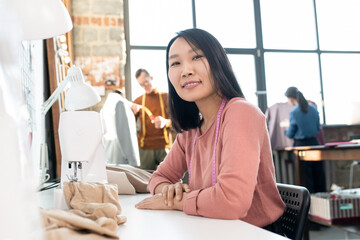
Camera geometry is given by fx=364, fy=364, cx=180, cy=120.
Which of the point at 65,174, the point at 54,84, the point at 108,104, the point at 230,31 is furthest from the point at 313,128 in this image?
the point at 65,174

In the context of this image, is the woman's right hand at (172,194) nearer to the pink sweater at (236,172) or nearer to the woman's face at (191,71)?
the pink sweater at (236,172)

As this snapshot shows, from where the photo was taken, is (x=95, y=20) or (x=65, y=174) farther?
(x=95, y=20)

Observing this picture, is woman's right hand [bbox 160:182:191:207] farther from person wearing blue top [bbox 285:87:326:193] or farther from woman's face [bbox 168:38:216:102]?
person wearing blue top [bbox 285:87:326:193]

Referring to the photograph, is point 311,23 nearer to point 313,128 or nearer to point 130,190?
point 313,128

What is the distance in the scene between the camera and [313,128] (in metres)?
4.32

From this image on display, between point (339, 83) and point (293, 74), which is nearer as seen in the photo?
point (293, 74)

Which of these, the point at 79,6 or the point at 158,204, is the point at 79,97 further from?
the point at 79,6

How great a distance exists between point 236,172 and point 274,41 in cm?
494

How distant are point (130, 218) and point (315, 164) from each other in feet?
13.0

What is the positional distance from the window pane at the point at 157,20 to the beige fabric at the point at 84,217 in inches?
166

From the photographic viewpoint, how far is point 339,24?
18.9 ft

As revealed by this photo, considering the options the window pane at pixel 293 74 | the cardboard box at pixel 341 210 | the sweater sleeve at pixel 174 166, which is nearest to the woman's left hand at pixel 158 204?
the sweater sleeve at pixel 174 166

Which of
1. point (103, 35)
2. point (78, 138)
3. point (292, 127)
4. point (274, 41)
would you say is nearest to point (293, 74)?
point (274, 41)

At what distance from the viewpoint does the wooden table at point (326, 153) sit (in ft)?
9.61
